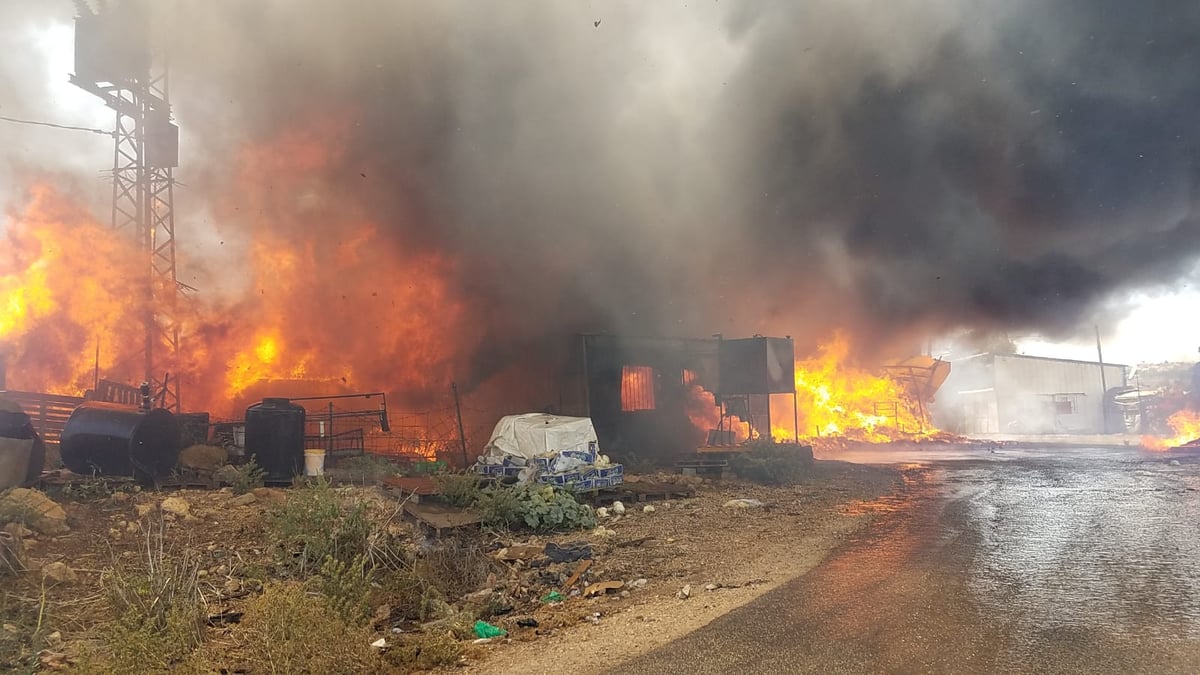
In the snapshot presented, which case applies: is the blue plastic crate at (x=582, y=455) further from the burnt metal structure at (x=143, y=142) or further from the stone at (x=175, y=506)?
the burnt metal structure at (x=143, y=142)

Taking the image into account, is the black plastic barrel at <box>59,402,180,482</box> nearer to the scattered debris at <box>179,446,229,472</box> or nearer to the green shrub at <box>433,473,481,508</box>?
the scattered debris at <box>179,446,229,472</box>

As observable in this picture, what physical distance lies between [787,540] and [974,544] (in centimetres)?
197

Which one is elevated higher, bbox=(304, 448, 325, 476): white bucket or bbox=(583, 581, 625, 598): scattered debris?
bbox=(304, 448, 325, 476): white bucket

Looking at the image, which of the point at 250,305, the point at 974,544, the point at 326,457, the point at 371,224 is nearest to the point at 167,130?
the point at 250,305

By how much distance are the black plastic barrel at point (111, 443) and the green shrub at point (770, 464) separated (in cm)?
1105

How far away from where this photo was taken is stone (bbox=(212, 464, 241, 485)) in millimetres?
12133

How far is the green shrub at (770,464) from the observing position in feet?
44.9

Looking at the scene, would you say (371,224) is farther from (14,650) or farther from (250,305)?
(14,650)

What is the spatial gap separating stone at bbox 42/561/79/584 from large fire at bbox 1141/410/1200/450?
27.8 meters

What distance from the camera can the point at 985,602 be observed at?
17.1 feet

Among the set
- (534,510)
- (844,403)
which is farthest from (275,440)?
(844,403)

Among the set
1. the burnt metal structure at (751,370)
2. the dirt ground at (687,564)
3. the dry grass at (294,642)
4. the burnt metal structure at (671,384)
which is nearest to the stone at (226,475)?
the dirt ground at (687,564)

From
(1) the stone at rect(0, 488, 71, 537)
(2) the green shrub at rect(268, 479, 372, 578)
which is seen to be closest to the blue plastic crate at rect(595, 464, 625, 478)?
(2) the green shrub at rect(268, 479, 372, 578)

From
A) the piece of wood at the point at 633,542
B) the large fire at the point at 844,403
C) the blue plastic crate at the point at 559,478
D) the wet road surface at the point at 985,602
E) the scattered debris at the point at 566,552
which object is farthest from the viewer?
the large fire at the point at 844,403
